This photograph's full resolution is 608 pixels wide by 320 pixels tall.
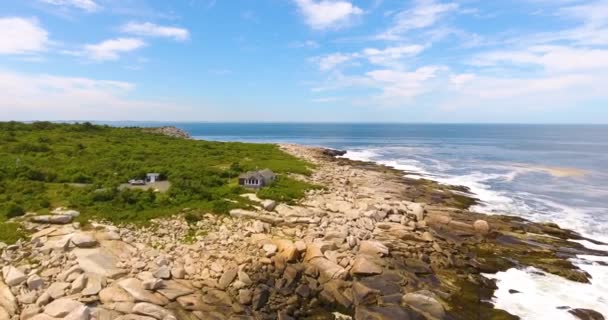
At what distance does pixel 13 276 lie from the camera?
41.3 ft

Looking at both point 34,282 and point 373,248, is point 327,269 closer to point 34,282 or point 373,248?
point 373,248

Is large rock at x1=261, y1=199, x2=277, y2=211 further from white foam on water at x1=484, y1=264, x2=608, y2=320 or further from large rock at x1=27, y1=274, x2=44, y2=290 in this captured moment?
white foam on water at x1=484, y1=264, x2=608, y2=320

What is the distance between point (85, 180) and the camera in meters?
25.8

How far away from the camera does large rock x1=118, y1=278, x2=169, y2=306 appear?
41.3ft

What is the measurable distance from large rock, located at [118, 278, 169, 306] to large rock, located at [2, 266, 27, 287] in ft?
10.9

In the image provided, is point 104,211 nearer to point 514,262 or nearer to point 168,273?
point 168,273

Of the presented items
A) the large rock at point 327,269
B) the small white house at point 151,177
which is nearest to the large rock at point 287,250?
the large rock at point 327,269

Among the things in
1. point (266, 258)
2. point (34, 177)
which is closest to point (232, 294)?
point (266, 258)

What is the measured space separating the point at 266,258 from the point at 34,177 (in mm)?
19630

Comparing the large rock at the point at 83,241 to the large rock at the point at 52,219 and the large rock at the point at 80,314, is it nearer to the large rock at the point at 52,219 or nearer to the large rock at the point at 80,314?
the large rock at the point at 52,219

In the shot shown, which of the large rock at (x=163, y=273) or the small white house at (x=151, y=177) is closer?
the large rock at (x=163, y=273)

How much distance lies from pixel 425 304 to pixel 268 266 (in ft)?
22.1

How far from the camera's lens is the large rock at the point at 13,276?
1245 centimetres

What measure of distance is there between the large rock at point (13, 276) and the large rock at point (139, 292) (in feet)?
10.9
